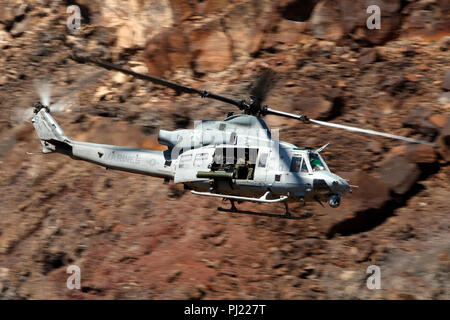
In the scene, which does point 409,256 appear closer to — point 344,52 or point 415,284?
point 415,284

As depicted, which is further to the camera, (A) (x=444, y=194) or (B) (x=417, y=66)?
(B) (x=417, y=66)

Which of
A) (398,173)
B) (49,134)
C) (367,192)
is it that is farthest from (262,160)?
(49,134)

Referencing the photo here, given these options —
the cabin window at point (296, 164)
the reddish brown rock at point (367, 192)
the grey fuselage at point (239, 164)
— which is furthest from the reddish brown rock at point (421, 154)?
the cabin window at point (296, 164)

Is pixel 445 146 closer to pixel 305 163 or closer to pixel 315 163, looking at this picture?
pixel 315 163

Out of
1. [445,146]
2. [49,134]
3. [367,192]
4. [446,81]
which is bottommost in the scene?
[367,192]

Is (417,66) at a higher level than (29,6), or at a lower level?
lower

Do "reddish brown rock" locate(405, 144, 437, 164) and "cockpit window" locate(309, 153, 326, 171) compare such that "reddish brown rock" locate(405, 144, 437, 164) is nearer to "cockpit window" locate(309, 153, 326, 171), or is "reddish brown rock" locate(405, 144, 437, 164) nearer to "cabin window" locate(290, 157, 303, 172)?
"cockpit window" locate(309, 153, 326, 171)

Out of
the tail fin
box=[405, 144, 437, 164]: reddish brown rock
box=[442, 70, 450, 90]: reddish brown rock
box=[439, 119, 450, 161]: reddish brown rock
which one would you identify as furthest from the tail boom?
box=[442, 70, 450, 90]: reddish brown rock

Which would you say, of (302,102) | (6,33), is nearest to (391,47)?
(302,102)
